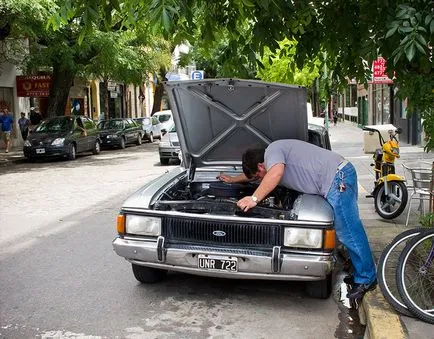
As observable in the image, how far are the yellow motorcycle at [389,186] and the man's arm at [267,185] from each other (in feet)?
12.7

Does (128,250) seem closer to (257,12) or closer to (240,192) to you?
(240,192)

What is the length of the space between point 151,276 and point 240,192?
4.26ft

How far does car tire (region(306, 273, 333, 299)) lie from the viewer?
16.8 feet

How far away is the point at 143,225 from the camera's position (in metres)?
4.96

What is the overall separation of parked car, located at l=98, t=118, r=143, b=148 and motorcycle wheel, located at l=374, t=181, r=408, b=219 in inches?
737

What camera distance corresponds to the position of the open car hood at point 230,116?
222 inches

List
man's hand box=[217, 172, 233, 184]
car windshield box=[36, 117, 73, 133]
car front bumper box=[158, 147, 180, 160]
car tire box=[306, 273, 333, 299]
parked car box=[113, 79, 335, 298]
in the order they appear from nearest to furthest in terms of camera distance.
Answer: parked car box=[113, 79, 335, 298] → car tire box=[306, 273, 333, 299] → man's hand box=[217, 172, 233, 184] → car front bumper box=[158, 147, 180, 160] → car windshield box=[36, 117, 73, 133]

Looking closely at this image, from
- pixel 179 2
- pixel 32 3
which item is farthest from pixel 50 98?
pixel 179 2

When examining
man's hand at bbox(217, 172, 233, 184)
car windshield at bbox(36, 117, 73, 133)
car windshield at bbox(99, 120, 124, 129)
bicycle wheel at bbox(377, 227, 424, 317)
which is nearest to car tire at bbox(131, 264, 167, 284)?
man's hand at bbox(217, 172, 233, 184)

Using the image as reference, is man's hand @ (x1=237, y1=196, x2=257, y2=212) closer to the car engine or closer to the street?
the car engine

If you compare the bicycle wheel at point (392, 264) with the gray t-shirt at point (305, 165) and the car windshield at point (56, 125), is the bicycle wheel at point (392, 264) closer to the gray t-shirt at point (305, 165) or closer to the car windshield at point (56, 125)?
the gray t-shirt at point (305, 165)

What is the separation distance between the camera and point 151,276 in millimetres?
5594

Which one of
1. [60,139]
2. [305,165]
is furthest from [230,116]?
[60,139]

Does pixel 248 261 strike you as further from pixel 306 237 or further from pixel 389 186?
pixel 389 186
